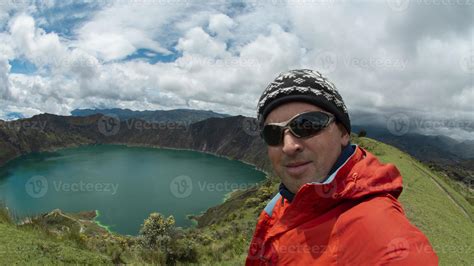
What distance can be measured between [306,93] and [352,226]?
1.00 m

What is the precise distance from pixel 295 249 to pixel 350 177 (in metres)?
0.55

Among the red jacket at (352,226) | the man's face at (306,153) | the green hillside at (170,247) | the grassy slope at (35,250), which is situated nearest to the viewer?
the red jacket at (352,226)

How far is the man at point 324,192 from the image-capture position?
59.5 inches

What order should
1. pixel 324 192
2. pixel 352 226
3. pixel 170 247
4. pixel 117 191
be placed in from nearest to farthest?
pixel 352 226 → pixel 324 192 → pixel 170 247 → pixel 117 191

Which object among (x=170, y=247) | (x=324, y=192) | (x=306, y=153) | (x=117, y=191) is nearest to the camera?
(x=324, y=192)

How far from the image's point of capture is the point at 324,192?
183 cm

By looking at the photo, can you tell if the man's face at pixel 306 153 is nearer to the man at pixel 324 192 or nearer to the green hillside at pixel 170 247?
the man at pixel 324 192

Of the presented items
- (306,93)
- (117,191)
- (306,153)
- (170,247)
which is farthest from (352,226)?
(117,191)

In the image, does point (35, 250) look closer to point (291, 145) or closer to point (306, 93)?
point (291, 145)

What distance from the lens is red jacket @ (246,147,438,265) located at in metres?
1.46

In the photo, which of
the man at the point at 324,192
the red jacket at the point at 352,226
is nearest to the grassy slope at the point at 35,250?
the man at the point at 324,192

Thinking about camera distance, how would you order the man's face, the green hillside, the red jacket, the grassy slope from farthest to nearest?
the green hillside → the grassy slope → the man's face → the red jacket

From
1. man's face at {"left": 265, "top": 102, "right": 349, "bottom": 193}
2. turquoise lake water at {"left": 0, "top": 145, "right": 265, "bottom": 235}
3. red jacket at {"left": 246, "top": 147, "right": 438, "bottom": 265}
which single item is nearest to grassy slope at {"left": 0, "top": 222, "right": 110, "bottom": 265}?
red jacket at {"left": 246, "top": 147, "right": 438, "bottom": 265}

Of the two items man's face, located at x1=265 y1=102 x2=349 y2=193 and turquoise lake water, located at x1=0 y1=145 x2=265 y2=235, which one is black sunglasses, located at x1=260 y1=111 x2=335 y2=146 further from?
turquoise lake water, located at x1=0 y1=145 x2=265 y2=235
